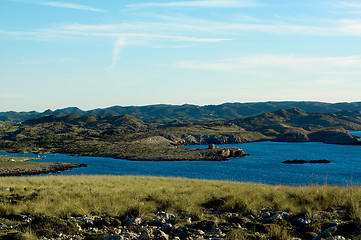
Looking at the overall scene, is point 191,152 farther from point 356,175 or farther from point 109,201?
point 109,201

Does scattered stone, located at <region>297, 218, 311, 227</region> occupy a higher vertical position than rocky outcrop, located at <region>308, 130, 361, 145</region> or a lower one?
higher

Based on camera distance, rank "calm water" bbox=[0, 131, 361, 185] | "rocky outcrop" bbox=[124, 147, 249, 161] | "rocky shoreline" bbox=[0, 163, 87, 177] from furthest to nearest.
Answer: "rocky outcrop" bbox=[124, 147, 249, 161] < "rocky shoreline" bbox=[0, 163, 87, 177] < "calm water" bbox=[0, 131, 361, 185]

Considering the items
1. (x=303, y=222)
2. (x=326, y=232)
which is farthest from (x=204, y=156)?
(x=326, y=232)

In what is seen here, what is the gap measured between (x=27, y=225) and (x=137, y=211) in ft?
12.9

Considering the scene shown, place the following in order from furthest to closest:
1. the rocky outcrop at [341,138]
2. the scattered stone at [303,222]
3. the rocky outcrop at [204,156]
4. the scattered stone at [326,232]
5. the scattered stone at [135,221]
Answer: the rocky outcrop at [341,138], the rocky outcrop at [204,156], the scattered stone at [135,221], the scattered stone at [303,222], the scattered stone at [326,232]

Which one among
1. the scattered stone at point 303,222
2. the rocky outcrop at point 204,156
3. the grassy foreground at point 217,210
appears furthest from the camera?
the rocky outcrop at point 204,156

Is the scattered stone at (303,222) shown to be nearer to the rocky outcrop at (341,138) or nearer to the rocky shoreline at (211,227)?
the rocky shoreline at (211,227)

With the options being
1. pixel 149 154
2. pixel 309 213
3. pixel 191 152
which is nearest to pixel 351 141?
pixel 191 152

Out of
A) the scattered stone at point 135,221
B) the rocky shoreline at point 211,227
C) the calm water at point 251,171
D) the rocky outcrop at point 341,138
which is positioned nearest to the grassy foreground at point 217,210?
the rocky shoreline at point 211,227

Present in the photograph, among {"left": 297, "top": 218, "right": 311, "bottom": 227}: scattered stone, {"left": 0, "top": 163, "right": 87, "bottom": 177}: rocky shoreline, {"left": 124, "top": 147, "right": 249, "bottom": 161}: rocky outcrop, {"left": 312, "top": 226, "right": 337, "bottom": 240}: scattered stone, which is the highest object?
{"left": 312, "top": 226, "right": 337, "bottom": 240}: scattered stone

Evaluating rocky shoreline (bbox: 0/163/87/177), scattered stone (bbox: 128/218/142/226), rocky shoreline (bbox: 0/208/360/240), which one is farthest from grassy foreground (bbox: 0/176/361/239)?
rocky shoreline (bbox: 0/163/87/177)

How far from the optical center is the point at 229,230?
33.4 feet

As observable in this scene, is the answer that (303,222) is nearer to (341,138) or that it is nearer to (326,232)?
(326,232)

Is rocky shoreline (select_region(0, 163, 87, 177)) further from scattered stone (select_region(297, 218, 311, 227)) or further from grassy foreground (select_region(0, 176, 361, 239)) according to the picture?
scattered stone (select_region(297, 218, 311, 227))
